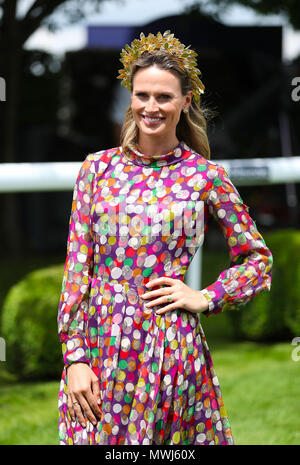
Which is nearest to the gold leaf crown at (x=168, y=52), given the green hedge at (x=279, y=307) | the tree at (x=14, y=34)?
the green hedge at (x=279, y=307)

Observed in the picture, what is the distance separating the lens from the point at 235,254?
210 cm

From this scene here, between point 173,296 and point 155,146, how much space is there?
44 centimetres

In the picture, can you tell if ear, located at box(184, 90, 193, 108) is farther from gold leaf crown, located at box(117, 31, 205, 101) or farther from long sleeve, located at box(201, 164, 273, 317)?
long sleeve, located at box(201, 164, 273, 317)

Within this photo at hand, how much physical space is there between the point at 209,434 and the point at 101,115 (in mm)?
11222

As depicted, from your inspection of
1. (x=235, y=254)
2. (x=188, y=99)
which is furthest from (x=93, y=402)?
(x=188, y=99)

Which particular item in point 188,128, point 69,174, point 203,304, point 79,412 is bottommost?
point 79,412

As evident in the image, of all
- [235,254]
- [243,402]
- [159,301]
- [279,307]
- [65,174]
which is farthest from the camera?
[279,307]

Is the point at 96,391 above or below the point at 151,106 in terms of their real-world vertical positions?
below

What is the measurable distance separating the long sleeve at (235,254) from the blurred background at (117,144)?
7.23 ft

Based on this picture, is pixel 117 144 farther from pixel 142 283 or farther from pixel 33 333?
pixel 142 283

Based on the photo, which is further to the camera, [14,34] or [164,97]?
[14,34]

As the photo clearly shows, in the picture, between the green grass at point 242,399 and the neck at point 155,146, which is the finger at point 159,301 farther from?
the green grass at point 242,399

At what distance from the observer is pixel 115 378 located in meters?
2.01

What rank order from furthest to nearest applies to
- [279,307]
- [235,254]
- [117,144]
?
[117,144]
[279,307]
[235,254]
